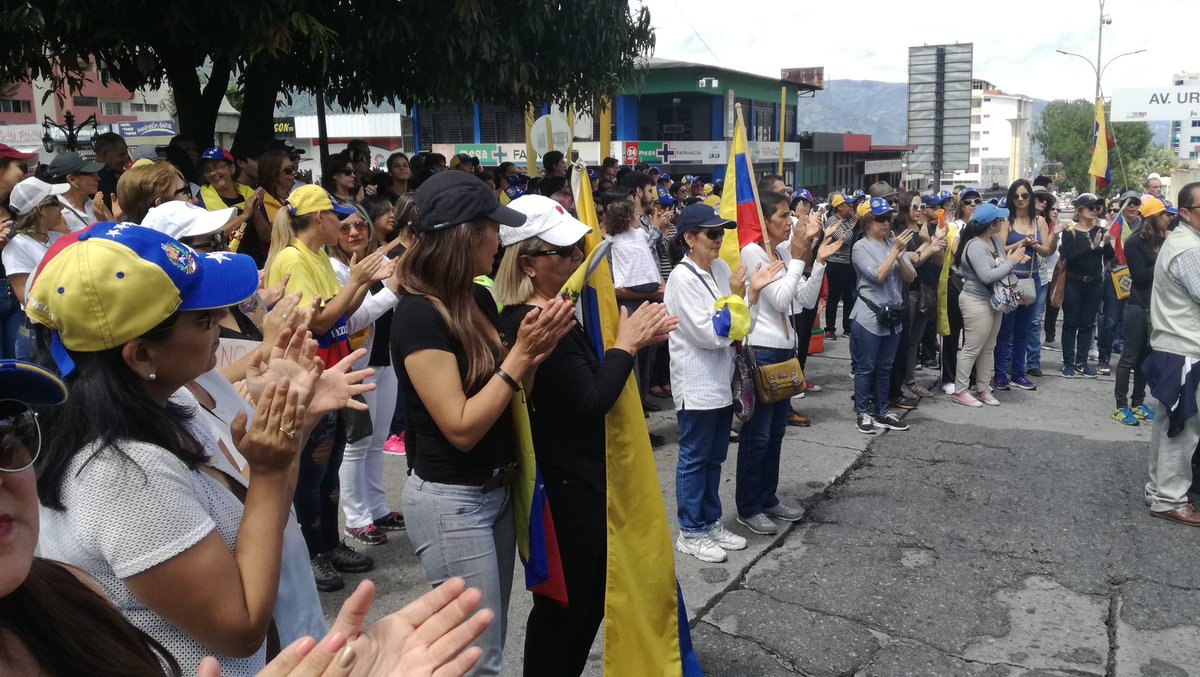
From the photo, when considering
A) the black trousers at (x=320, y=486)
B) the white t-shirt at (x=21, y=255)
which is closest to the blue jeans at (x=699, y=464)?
the black trousers at (x=320, y=486)

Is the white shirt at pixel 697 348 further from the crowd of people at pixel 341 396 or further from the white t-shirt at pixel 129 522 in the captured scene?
the white t-shirt at pixel 129 522

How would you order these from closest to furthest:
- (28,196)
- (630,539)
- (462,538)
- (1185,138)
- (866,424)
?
1. (462,538)
2. (630,539)
3. (28,196)
4. (866,424)
5. (1185,138)

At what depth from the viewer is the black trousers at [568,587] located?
117 inches

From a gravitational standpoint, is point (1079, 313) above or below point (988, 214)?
below

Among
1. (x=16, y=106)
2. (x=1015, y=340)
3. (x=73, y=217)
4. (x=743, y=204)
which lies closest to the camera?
(x=743, y=204)

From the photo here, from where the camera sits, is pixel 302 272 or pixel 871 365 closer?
pixel 302 272

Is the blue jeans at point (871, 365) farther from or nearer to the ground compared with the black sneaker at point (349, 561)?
farther from the ground

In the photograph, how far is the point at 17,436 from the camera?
118cm

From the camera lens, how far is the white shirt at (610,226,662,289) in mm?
6793

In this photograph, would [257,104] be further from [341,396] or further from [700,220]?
[341,396]

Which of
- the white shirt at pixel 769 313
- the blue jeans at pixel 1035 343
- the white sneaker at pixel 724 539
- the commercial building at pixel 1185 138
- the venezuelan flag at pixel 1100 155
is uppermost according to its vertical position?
the commercial building at pixel 1185 138

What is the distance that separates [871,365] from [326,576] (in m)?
4.59

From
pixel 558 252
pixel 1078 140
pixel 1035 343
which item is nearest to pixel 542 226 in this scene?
pixel 558 252

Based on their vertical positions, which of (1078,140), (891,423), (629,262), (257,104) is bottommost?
(891,423)
